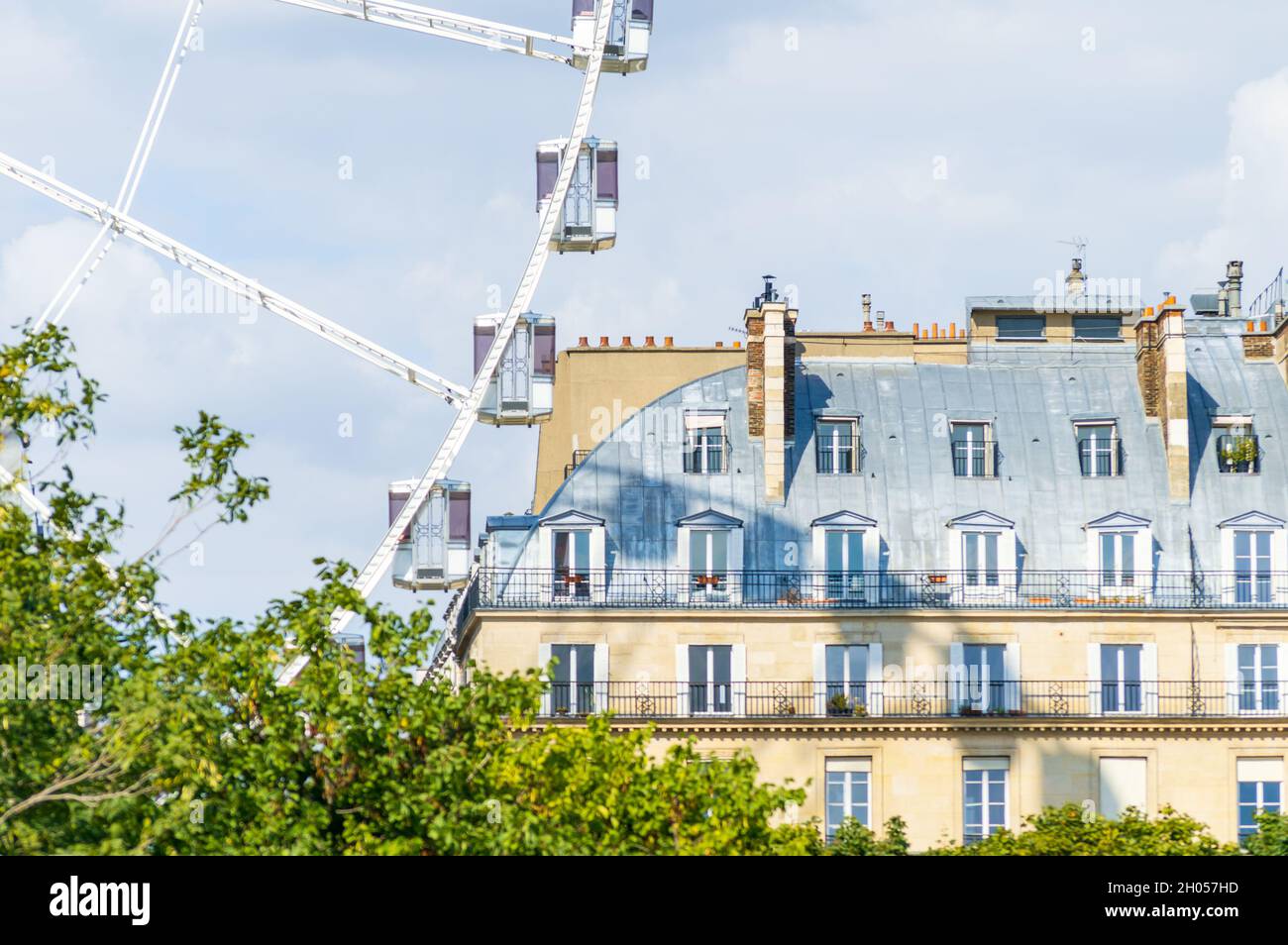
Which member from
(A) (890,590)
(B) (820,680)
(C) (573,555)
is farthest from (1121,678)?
(C) (573,555)

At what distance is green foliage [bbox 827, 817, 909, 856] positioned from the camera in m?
60.4

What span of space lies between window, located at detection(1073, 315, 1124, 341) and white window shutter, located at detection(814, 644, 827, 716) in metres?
27.9

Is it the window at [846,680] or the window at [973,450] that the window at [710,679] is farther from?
the window at [973,450]

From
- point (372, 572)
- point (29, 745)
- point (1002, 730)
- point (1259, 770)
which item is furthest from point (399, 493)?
point (1259, 770)

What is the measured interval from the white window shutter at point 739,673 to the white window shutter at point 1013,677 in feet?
20.1

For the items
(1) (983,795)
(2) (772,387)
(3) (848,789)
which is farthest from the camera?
(2) (772,387)

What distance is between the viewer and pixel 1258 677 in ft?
216

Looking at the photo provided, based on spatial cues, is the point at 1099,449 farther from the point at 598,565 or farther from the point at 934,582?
the point at 598,565

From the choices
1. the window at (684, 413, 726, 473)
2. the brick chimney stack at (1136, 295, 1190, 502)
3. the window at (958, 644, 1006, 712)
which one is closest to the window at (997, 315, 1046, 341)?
the brick chimney stack at (1136, 295, 1190, 502)

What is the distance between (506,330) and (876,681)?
16.1m

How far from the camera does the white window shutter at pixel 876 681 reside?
214 feet

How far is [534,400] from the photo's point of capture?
5344cm

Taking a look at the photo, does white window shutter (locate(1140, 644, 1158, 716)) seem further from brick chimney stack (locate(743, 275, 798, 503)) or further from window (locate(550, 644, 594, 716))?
window (locate(550, 644, 594, 716))

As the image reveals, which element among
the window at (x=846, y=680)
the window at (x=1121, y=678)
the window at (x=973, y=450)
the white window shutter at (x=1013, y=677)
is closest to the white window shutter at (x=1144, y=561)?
the window at (x=1121, y=678)
